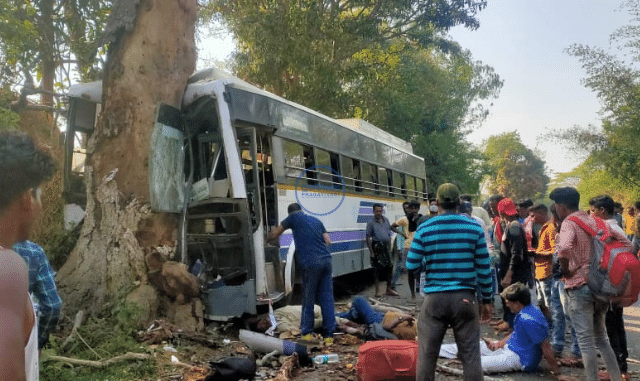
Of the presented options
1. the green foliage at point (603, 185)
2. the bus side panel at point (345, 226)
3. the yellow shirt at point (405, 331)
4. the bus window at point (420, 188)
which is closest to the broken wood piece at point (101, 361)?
the yellow shirt at point (405, 331)

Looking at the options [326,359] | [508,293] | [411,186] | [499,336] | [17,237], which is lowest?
[499,336]

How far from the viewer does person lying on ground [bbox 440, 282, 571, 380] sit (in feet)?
17.8

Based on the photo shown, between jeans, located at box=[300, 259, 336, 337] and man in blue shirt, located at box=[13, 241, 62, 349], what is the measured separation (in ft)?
14.2

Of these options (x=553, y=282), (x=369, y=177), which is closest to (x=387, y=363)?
(x=553, y=282)

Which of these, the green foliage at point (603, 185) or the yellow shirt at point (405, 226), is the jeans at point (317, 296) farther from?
the green foliage at point (603, 185)

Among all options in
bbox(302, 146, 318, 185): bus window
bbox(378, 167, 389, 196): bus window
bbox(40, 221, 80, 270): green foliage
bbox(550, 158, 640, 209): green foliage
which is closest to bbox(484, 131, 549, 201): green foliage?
bbox(550, 158, 640, 209): green foliage

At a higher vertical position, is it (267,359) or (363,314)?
(363,314)

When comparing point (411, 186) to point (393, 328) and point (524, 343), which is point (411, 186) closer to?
point (393, 328)

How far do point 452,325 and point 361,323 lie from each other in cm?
370

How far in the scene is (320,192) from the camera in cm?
978

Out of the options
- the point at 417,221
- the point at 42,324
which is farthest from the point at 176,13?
the point at 42,324

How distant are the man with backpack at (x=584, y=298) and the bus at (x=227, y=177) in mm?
3832

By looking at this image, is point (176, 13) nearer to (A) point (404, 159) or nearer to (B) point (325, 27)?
(A) point (404, 159)

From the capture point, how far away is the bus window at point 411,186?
53.0 ft
